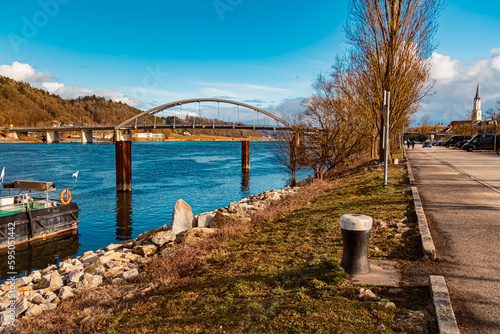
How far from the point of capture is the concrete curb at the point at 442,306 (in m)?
3.90

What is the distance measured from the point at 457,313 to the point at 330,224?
5.03 m

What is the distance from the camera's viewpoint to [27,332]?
17.4 feet

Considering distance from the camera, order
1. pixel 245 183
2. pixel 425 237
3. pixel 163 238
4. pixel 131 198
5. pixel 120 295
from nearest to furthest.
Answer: pixel 120 295
pixel 425 237
pixel 163 238
pixel 131 198
pixel 245 183

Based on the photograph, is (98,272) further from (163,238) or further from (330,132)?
(330,132)

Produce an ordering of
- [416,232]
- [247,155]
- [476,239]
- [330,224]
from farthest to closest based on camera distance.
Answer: [247,155] → [330,224] → [416,232] → [476,239]

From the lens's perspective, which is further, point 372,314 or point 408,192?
point 408,192

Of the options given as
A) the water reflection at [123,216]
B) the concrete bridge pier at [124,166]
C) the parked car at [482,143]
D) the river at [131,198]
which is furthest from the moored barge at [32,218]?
the parked car at [482,143]

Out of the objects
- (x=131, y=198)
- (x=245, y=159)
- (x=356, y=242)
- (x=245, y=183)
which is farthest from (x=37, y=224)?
(x=245, y=159)

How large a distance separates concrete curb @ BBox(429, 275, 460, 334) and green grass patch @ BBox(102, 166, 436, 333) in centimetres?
14

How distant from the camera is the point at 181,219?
12.9m

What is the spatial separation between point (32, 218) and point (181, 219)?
424 inches

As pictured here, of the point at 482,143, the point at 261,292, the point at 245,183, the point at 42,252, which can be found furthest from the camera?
the point at 482,143

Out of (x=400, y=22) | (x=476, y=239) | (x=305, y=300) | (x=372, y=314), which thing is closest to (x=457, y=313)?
(x=372, y=314)

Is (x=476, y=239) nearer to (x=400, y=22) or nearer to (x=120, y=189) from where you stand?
(x=400, y=22)
